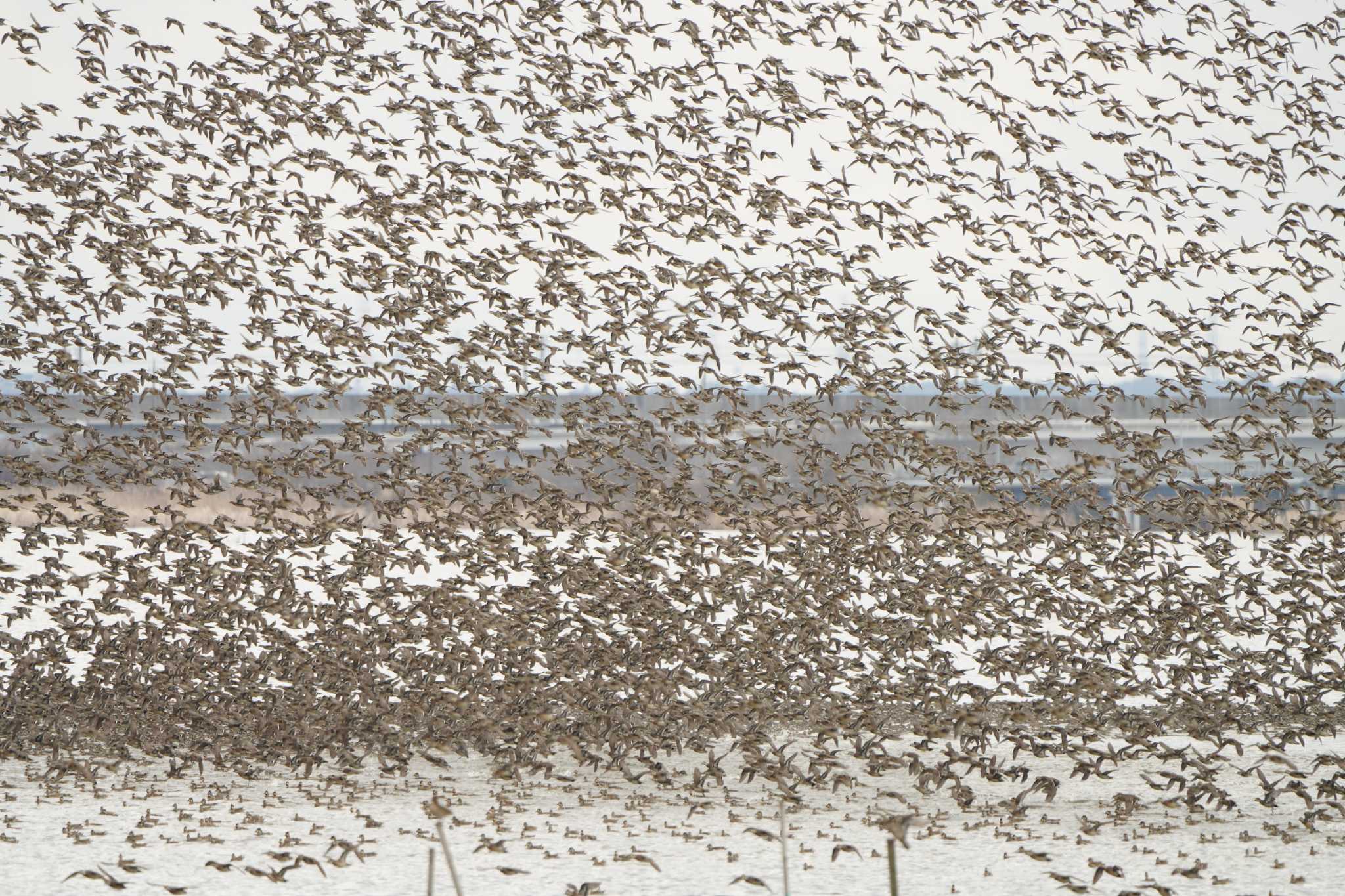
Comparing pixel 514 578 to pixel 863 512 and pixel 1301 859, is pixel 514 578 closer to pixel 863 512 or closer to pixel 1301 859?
pixel 863 512

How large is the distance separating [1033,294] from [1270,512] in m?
2.08

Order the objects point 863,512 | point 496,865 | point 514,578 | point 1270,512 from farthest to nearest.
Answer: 1. point 514,578
2. point 863,512
3. point 1270,512
4. point 496,865

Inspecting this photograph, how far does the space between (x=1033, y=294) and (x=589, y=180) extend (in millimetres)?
3115

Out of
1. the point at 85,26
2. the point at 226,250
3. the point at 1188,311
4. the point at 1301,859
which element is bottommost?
the point at 1301,859

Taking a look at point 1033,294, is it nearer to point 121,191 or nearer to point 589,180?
point 589,180

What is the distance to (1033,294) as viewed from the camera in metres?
8.99

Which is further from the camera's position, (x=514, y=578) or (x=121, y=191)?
(x=514, y=578)

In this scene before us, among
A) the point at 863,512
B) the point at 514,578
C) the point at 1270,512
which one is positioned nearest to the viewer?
the point at 1270,512

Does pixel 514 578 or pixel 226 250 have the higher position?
pixel 226 250

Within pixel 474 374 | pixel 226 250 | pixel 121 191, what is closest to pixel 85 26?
pixel 121 191

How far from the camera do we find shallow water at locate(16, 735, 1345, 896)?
5.90 m

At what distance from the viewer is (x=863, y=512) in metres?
9.71

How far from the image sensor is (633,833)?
22.4ft

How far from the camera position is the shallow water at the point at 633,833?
5898 millimetres
